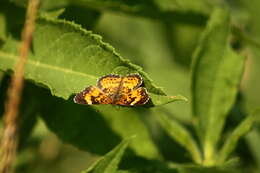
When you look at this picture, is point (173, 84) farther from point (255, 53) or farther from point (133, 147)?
point (133, 147)

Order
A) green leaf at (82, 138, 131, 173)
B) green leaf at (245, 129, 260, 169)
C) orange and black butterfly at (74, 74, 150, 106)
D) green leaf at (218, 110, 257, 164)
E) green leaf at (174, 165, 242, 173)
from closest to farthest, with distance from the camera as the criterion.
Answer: green leaf at (82, 138, 131, 173), orange and black butterfly at (74, 74, 150, 106), green leaf at (174, 165, 242, 173), green leaf at (218, 110, 257, 164), green leaf at (245, 129, 260, 169)

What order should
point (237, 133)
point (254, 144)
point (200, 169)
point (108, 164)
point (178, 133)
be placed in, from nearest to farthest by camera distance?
point (108, 164) < point (200, 169) < point (237, 133) < point (178, 133) < point (254, 144)

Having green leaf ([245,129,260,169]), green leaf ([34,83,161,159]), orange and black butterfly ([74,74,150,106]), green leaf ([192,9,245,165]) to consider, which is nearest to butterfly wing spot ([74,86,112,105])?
orange and black butterfly ([74,74,150,106])

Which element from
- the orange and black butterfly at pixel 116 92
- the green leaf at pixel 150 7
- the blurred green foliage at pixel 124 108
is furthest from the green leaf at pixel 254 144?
the orange and black butterfly at pixel 116 92

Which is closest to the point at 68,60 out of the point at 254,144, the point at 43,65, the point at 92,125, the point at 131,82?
the point at 43,65

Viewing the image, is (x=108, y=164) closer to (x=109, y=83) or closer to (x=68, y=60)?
(x=109, y=83)

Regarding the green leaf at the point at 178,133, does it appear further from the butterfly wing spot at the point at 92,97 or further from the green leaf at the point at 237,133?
the butterfly wing spot at the point at 92,97

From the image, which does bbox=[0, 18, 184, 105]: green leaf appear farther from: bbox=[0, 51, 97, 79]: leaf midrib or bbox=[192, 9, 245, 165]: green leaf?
bbox=[192, 9, 245, 165]: green leaf

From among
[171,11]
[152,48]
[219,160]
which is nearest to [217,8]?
[171,11]
